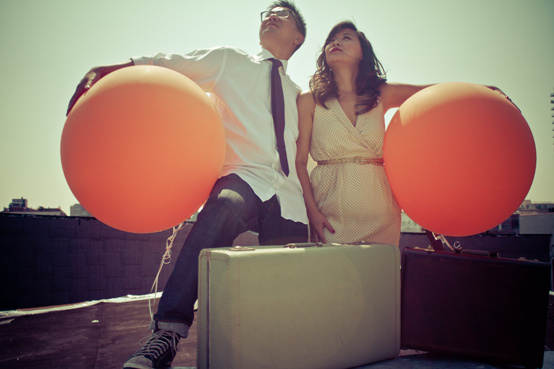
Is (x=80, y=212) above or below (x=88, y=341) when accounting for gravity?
below

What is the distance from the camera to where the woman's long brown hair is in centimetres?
186

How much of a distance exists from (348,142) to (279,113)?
411mm

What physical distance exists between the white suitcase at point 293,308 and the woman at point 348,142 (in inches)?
17.3

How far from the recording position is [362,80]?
6.35ft

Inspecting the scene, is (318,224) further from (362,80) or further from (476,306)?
(362,80)

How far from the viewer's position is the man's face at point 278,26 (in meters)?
1.89

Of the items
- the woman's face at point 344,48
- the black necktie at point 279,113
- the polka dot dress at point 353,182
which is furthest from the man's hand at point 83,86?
the woman's face at point 344,48

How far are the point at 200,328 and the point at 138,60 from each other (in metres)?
1.25

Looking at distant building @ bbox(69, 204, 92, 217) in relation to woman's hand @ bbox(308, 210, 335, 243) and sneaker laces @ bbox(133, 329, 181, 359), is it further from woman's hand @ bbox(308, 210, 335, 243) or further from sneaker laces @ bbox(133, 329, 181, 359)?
woman's hand @ bbox(308, 210, 335, 243)

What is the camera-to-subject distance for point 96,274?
3.88m

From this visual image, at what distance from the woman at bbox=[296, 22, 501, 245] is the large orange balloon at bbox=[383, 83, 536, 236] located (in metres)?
0.29

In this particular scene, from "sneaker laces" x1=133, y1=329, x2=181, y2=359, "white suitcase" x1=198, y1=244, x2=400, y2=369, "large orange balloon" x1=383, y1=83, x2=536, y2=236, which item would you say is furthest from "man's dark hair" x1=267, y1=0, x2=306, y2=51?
"sneaker laces" x1=133, y1=329, x2=181, y2=359

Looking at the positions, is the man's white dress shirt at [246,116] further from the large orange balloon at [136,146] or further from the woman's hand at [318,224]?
the large orange balloon at [136,146]

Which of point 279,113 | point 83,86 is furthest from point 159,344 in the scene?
point 279,113
